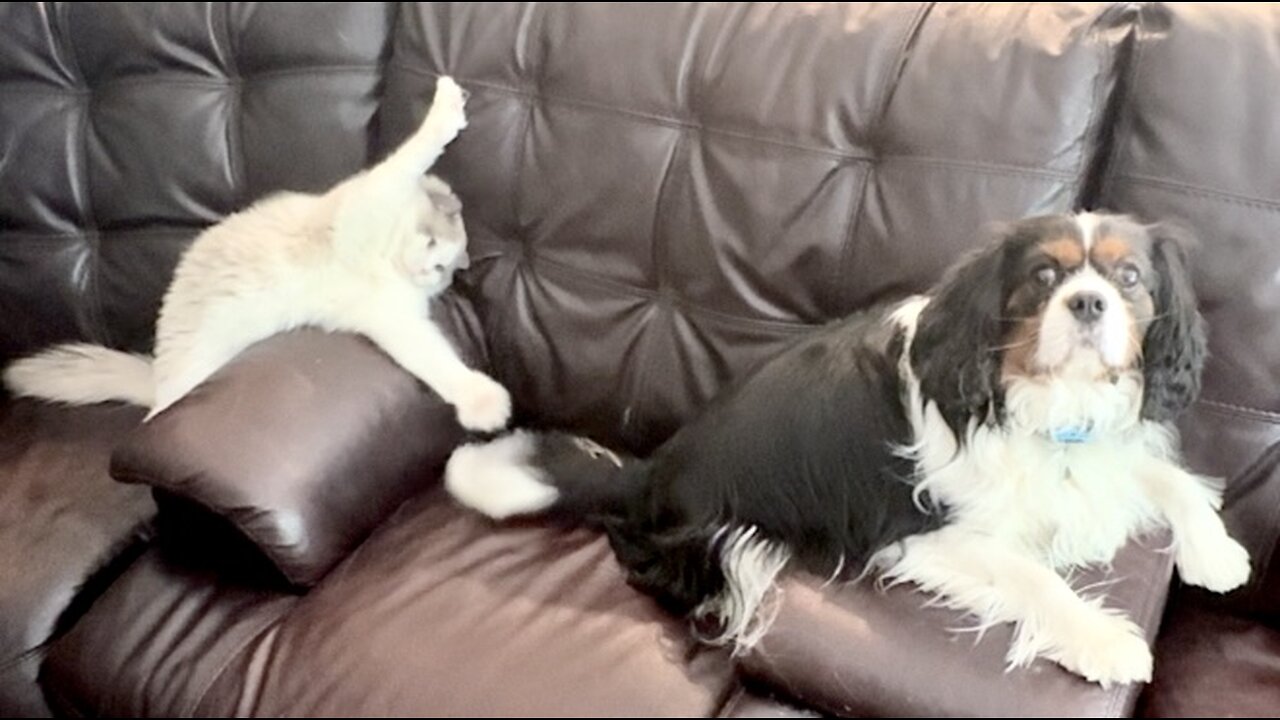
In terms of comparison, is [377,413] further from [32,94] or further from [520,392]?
[32,94]

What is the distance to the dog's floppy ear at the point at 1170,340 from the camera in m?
1.67

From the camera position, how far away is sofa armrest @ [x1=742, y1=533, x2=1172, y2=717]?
1.58 m

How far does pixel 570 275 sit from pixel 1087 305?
864 mm

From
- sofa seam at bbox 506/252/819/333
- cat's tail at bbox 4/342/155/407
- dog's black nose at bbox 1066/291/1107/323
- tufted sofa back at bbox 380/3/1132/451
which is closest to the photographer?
dog's black nose at bbox 1066/291/1107/323

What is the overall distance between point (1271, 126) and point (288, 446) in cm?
135

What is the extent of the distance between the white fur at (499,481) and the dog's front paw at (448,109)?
506 mm

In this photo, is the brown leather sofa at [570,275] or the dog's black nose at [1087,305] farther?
the brown leather sofa at [570,275]

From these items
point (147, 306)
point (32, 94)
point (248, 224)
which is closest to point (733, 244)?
point (248, 224)

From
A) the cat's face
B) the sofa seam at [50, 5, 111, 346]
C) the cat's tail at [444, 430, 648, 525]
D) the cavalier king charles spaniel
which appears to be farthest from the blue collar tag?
the sofa seam at [50, 5, 111, 346]

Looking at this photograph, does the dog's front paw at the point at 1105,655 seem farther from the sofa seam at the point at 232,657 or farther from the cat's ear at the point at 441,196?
the cat's ear at the point at 441,196

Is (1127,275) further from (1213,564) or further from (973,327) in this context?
(1213,564)

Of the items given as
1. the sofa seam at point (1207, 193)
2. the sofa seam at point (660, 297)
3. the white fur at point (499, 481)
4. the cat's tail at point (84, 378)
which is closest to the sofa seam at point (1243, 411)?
the sofa seam at point (1207, 193)

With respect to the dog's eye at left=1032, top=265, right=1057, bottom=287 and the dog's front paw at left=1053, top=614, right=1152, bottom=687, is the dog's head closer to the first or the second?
the dog's eye at left=1032, top=265, right=1057, bottom=287

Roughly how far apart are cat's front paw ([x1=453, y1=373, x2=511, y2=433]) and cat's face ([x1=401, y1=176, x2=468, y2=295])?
8.5 inches
